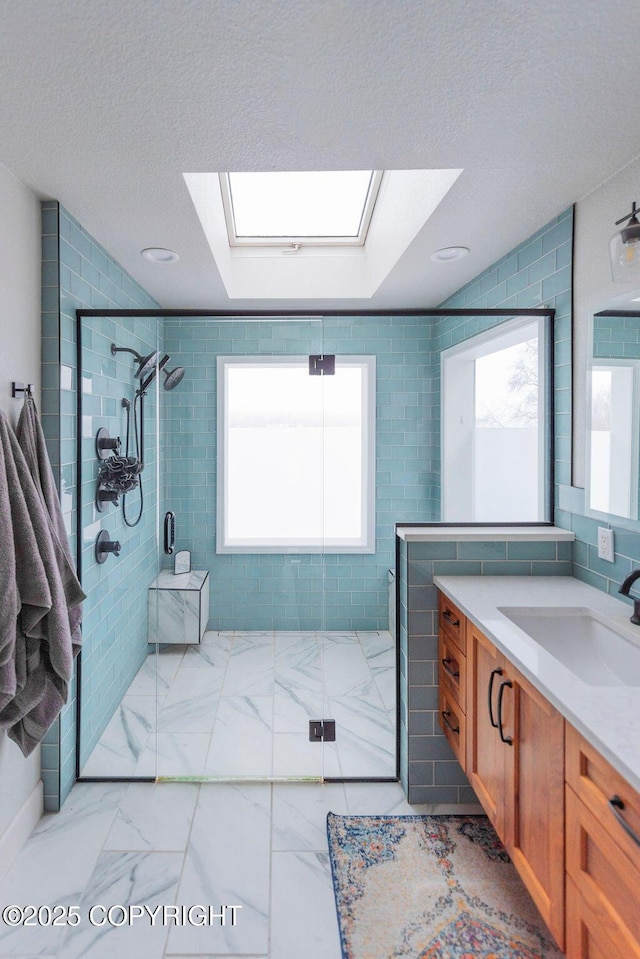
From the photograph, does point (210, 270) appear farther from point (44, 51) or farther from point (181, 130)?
point (44, 51)

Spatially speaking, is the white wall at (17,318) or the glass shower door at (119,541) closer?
the white wall at (17,318)

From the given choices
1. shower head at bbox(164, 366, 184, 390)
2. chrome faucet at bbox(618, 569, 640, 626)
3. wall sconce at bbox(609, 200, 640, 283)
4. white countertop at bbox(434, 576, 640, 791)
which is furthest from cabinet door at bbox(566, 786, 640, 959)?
shower head at bbox(164, 366, 184, 390)

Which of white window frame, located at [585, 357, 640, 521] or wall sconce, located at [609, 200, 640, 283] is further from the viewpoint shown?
white window frame, located at [585, 357, 640, 521]

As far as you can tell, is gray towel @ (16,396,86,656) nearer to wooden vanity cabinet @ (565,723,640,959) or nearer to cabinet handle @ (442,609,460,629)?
cabinet handle @ (442,609,460,629)

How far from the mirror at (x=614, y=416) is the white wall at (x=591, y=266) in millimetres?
85

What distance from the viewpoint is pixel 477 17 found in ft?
3.63

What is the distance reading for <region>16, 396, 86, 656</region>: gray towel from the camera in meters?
1.70

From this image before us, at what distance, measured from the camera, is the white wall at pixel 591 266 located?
5.60 ft

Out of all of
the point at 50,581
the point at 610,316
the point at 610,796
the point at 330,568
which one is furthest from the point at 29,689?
the point at 610,316

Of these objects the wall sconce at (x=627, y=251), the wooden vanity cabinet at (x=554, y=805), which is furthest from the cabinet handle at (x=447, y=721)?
the wall sconce at (x=627, y=251)

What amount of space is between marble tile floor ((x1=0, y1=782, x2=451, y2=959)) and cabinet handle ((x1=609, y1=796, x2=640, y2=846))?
1.01m

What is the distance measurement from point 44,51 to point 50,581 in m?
1.47

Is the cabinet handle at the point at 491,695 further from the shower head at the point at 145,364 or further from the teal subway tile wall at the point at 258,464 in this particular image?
the shower head at the point at 145,364

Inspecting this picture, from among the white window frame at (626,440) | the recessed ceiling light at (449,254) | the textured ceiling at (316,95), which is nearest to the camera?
the textured ceiling at (316,95)
